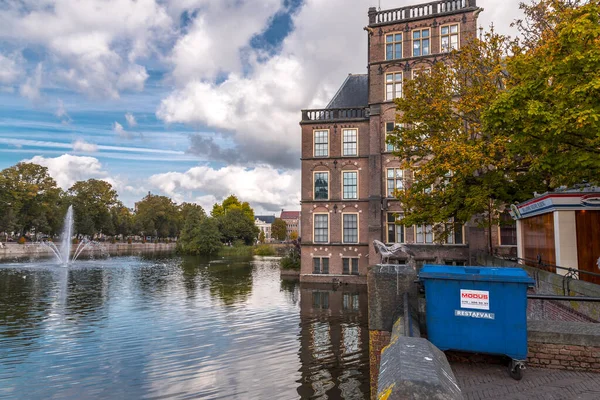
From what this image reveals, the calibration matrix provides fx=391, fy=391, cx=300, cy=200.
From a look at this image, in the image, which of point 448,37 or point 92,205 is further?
point 92,205

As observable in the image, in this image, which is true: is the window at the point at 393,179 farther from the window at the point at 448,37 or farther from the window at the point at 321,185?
the window at the point at 448,37

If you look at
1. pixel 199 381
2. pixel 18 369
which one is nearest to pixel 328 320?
pixel 199 381

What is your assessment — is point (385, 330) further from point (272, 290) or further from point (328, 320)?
point (272, 290)

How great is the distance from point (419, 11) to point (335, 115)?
1007cm

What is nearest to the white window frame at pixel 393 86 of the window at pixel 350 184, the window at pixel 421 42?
the window at pixel 421 42

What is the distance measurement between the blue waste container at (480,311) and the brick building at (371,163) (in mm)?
23944

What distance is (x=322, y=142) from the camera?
107 feet

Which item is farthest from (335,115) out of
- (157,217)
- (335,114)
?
(157,217)

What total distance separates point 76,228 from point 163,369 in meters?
82.5

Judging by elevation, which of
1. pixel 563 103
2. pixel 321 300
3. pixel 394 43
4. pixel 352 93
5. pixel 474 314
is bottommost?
pixel 321 300

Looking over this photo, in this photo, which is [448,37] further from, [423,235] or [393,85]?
[423,235]

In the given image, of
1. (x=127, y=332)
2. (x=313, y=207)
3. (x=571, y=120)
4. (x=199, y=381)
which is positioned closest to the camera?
(x=571, y=120)

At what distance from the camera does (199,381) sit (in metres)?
11.5

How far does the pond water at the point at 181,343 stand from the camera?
11055 millimetres
